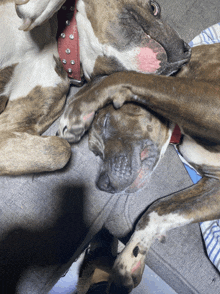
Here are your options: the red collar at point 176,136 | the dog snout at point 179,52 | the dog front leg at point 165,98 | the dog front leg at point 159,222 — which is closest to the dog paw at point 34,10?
the dog front leg at point 165,98

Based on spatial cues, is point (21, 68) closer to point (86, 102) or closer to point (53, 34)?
point (53, 34)

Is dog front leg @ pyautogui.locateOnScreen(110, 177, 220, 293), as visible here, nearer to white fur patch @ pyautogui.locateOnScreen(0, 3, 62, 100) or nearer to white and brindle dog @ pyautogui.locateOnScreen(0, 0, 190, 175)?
white and brindle dog @ pyautogui.locateOnScreen(0, 0, 190, 175)

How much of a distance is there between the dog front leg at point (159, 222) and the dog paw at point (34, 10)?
1107 millimetres

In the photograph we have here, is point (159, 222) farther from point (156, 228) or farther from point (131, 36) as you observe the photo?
point (131, 36)

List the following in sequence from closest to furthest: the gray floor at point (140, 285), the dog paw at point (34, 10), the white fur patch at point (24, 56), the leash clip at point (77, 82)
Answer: the dog paw at point (34, 10) < the white fur patch at point (24, 56) < the leash clip at point (77, 82) < the gray floor at point (140, 285)

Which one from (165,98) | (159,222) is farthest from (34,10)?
(159,222)

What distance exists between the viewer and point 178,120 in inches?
41.2

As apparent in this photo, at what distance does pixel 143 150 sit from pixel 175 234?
619mm

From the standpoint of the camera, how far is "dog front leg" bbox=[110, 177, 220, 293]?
1329mm

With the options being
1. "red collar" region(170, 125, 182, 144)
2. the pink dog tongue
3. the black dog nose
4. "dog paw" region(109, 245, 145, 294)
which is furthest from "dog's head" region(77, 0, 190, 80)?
"dog paw" region(109, 245, 145, 294)

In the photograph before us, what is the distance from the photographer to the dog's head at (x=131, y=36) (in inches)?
39.1

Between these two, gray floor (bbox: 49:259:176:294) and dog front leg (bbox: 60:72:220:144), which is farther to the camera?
gray floor (bbox: 49:259:176:294)

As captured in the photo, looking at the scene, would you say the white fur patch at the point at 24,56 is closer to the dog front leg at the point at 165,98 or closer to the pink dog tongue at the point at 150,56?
the dog front leg at the point at 165,98

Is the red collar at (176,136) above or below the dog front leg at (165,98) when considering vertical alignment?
below
